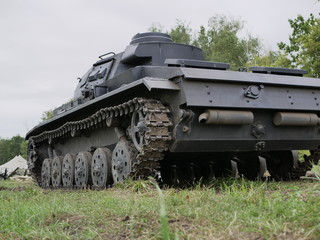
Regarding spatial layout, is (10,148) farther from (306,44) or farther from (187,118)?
(187,118)

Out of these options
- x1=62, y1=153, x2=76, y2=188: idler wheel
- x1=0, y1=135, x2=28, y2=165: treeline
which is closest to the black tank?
x1=62, y1=153, x2=76, y2=188: idler wheel

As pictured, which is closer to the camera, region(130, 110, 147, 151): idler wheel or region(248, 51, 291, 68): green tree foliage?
region(130, 110, 147, 151): idler wheel

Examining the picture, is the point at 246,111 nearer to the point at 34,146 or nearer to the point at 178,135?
the point at 178,135

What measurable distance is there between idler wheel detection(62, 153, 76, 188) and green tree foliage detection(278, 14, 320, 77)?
13802 mm

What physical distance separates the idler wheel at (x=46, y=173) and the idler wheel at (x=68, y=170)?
1400mm

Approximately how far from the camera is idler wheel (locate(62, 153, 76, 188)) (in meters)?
9.79

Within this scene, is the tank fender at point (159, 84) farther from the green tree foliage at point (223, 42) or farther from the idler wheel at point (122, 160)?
the green tree foliage at point (223, 42)

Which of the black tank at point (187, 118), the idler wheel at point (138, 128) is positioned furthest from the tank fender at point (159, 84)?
the idler wheel at point (138, 128)

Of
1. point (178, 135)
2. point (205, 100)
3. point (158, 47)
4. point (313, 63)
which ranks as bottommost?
point (178, 135)

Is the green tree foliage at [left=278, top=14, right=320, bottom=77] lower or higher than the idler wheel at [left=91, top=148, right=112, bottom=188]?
higher

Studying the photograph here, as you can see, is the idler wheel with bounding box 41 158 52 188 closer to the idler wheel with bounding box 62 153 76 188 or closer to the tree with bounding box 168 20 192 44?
the idler wheel with bounding box 62 153 76 188

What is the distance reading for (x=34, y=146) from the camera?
1252 centimetres

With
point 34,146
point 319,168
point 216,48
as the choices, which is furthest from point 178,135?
point 216,48

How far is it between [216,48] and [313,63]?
18.6 meters
